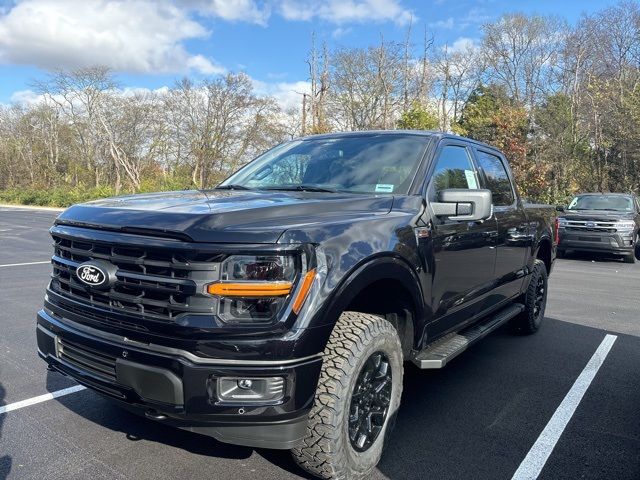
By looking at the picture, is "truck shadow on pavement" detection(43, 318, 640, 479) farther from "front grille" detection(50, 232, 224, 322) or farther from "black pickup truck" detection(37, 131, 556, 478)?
"front grille" detection(50, 232, 224, 322)

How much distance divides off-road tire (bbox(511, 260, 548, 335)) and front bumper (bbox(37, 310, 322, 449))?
384 cm

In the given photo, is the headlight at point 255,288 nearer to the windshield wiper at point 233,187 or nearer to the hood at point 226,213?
the hood at point 226,213

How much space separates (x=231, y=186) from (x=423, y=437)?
7.39 ft

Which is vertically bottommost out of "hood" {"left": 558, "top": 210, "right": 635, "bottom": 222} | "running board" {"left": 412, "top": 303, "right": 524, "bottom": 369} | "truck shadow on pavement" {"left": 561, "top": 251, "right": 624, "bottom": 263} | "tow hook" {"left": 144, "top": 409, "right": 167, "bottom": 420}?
"truck shadow on pavement" {"left": 561, "top": 251, "right": 624, "bottom": 263}

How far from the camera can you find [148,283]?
2.38 m

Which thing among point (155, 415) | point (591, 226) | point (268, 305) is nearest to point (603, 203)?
point (591, 226)

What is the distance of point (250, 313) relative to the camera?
228 centimetres

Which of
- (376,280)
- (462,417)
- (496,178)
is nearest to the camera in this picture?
(376,280)

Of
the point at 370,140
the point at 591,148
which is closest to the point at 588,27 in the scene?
the point at 591,148

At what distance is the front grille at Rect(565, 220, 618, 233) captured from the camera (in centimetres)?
1238

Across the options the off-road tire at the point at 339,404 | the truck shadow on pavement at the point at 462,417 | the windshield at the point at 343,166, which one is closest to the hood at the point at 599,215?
the truck shadow on pavement at the point at 462,417

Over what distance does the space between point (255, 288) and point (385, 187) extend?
4.84 feet

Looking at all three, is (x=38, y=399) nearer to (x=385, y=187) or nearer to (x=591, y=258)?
(x=385, y=187)

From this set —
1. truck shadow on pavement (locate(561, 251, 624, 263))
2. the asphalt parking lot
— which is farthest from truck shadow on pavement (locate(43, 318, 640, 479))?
truck shadow on pavement (locate(561, 251, 624, 263))
